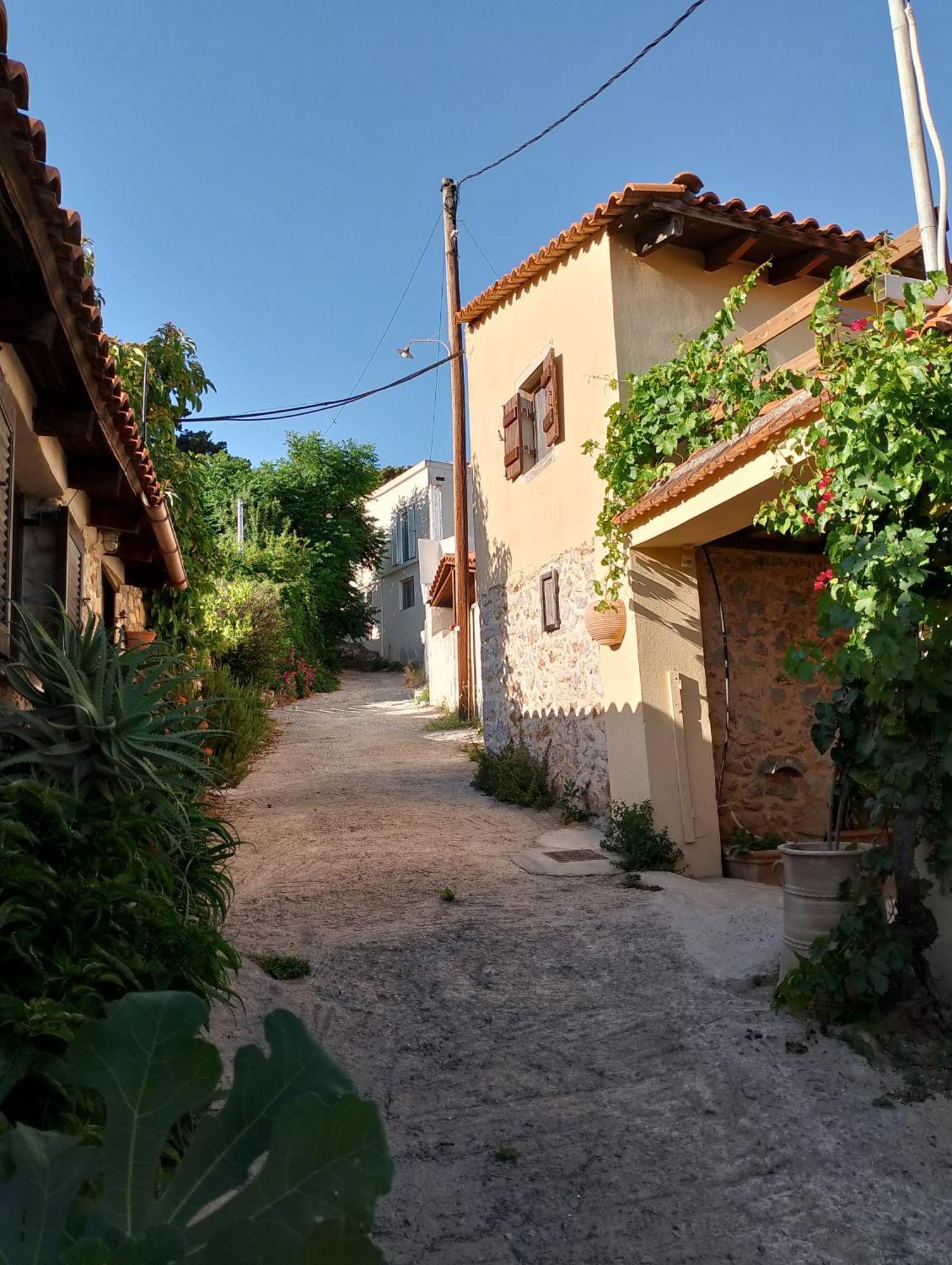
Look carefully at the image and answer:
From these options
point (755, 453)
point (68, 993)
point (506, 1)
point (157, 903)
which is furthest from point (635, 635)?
point (506, 1)

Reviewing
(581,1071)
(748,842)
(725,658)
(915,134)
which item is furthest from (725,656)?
(581,1071)

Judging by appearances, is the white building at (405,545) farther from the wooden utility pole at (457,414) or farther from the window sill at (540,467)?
the window sill at (540,467)

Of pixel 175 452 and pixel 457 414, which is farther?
pixel 457 414

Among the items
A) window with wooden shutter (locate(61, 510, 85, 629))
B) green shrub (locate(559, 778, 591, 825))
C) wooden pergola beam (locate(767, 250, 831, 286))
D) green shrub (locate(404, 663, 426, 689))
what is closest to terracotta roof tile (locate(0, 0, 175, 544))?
window with wooden shutter (locate(61, 510, 85, 629))

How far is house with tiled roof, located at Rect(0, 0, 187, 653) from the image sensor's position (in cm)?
303

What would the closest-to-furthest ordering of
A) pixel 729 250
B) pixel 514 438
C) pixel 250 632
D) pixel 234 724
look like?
1. pixel 729 250
2. pixel 514 438
3. pixel 234 724
4. pixel 250 632

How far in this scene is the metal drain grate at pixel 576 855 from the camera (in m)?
7.34

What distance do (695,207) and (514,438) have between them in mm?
3122

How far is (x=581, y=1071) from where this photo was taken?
404 cm

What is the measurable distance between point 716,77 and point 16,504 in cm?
711

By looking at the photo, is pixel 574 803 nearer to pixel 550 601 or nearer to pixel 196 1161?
pixel 550 601

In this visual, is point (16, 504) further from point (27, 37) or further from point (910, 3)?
point (910, 3)

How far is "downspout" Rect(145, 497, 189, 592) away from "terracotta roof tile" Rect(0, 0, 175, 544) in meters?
1.17

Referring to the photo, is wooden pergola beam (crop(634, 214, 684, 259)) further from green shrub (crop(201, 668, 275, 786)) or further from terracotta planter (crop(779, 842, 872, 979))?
green shrub (crop(201, 668, 275, 786))
